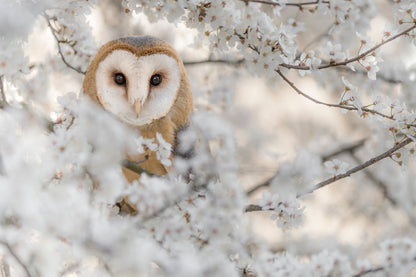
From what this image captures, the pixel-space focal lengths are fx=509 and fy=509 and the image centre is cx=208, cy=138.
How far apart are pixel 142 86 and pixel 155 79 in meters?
0.11

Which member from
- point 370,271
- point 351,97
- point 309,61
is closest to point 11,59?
point 309,61

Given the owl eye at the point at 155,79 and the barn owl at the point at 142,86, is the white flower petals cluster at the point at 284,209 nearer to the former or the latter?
the barn owl at the point at 142,86

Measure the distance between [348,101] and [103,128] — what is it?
81 cm

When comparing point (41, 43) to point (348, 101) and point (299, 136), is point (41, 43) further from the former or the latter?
point (299, 136)

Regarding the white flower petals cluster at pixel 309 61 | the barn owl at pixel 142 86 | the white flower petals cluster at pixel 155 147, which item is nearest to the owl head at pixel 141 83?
the barn owl at pixel 142 86

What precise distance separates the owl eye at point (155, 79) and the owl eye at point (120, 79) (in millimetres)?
103

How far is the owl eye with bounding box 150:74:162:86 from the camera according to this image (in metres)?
1.91

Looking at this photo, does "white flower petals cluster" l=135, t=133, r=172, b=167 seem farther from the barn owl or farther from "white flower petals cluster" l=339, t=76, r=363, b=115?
"white flower petals cluster" l=339, t=76, r=363, b=115

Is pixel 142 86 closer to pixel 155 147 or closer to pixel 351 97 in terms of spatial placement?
pixel 155 147

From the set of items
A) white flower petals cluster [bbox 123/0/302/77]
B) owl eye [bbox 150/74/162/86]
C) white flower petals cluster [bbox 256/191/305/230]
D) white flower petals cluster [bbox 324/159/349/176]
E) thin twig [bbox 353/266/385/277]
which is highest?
owl eye [bbox 150/74/162/86]

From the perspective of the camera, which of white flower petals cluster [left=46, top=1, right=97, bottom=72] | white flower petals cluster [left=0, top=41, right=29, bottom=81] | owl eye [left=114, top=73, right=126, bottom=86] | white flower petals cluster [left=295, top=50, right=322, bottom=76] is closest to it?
white flower petals cluster [left=295, top=50, right=322, bottom=76]

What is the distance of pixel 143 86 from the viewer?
1818 mm

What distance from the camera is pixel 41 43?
2.88 meters

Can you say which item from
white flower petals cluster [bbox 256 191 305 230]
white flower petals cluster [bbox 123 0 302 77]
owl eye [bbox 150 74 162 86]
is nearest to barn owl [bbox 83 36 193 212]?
owl eye [bbox 150 74 162 86]
